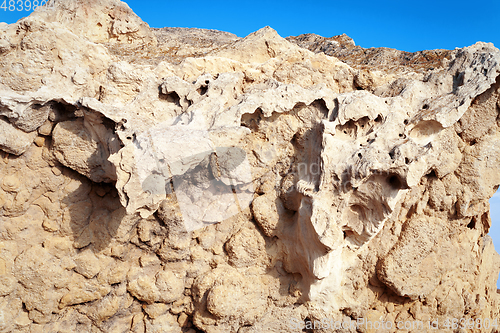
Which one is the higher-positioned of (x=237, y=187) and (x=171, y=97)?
(x=171, y=97)

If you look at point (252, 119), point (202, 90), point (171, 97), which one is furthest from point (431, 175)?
point (171, 97)

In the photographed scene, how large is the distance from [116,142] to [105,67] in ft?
3.04

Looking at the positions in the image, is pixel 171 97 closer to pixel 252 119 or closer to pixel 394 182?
pixel 252 119

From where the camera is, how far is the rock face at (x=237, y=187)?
3.44 m

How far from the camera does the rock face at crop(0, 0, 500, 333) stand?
344 centimetres

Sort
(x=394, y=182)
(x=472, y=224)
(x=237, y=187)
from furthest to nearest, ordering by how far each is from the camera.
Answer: (x=472, y=224)
(x=237, y=187)
(x=394, y=182)

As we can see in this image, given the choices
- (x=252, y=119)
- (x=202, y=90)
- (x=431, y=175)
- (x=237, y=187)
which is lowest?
(x=237, y=187)

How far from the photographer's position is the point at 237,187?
3883 millimetres

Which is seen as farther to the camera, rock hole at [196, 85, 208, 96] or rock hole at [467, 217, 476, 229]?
rock hole at [467, 217, 476, 229]

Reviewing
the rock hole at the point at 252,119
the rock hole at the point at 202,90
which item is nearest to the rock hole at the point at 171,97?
the rock hole at the point at 202,90

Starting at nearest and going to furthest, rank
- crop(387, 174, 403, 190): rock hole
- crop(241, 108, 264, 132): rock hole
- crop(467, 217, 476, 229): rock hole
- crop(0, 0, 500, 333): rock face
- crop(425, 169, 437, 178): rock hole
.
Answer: crop(387, 174, 403, 190): rock hole < crop(0, 0, 500, 333): rock face < crop(241, 108, 264, 132): rock hole < crop(425, 169, 437, 178): rock hole < crop(467, 217, 476, 229): rock hole

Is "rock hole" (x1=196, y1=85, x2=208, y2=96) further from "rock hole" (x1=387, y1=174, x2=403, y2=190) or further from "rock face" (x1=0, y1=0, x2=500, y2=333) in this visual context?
"rock hole" (x1=387, y1=174, x2=403, y2=190)

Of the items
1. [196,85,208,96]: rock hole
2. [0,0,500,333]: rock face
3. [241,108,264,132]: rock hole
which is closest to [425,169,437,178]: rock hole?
[0,0,500,333]: rock face

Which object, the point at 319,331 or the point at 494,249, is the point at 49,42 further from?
the point at 494,249
